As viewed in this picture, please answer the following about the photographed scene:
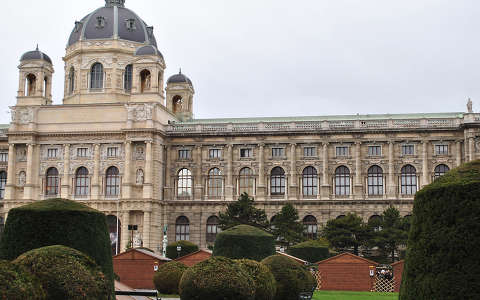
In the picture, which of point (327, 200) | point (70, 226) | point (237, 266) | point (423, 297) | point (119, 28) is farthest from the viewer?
point (119, 28)

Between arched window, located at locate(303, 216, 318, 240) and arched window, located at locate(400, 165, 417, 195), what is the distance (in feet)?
31.3

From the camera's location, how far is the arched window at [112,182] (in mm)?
75625

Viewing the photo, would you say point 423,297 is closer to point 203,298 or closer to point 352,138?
point 203,298

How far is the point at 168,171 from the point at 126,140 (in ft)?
19.3

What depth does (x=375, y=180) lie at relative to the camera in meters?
74.1

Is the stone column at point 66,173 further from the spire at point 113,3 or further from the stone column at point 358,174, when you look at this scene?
the stone column at point 358,174

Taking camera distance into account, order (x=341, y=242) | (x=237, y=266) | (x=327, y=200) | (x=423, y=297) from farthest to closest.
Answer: (x=327, y=200) → (x=341, y=242) → (x=237, y=266) → (x=423, y=297)

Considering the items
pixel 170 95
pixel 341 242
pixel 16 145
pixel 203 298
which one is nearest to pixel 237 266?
pixel 203 298

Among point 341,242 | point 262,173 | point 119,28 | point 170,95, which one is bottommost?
point 341,242

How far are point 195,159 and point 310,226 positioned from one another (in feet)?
46.8

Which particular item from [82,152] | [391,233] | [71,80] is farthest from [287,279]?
[71,80]

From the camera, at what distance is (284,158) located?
75.8 metres

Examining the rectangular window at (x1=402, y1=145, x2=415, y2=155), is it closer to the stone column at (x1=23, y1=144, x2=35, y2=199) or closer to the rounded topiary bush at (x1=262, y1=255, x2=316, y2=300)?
the stone column at (x1=23, y1=144, x2=35, y2=199)

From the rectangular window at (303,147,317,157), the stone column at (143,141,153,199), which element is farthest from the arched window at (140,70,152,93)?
the rectangular window at (303,147,317,157)
